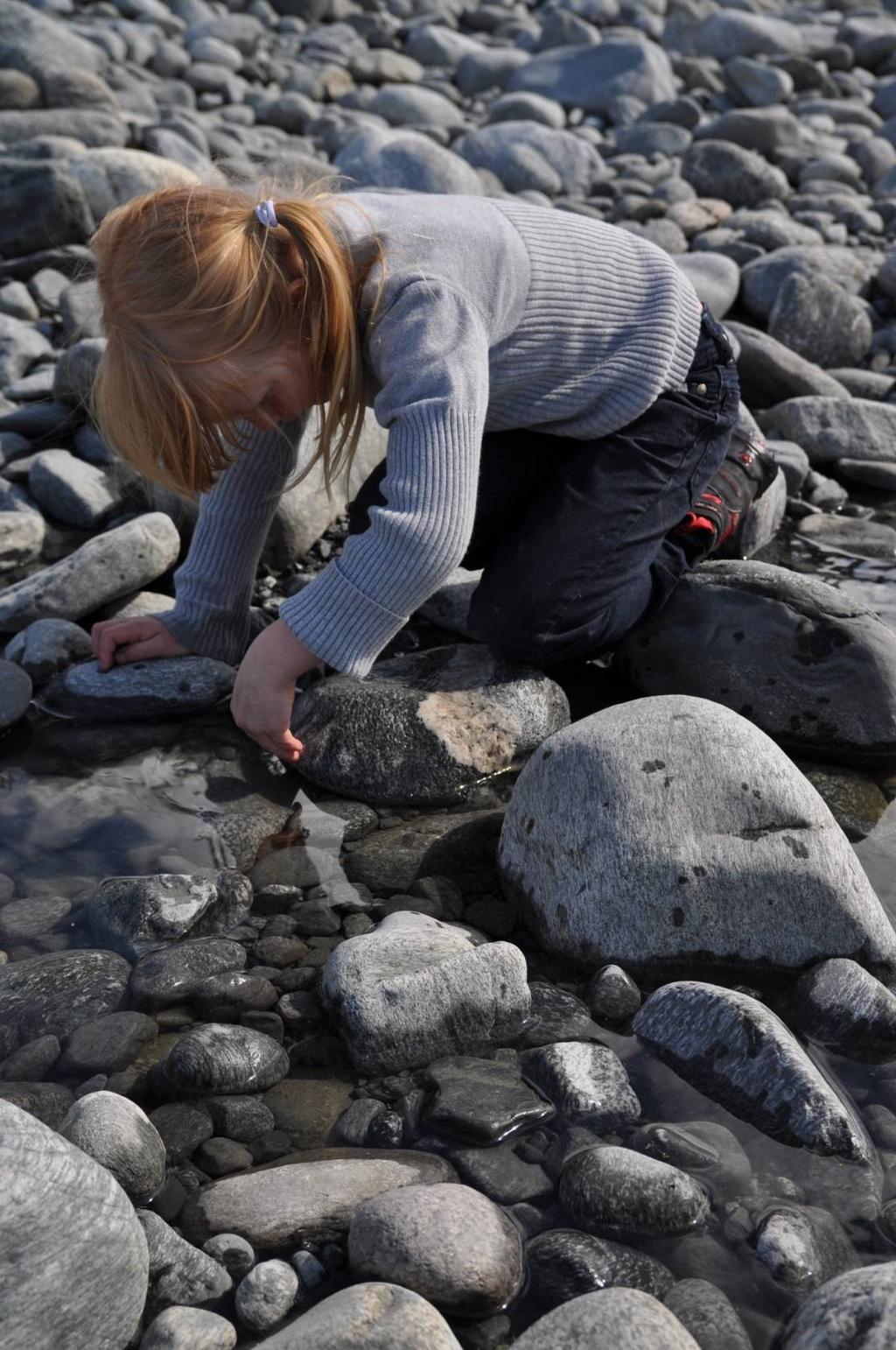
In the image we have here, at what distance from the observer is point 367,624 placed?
3.11 metres

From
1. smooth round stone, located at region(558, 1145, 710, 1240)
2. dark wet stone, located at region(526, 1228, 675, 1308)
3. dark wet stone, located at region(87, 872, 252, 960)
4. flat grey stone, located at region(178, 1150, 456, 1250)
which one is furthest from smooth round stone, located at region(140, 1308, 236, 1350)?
dark wet stone, located at region(87, 872, 252, 960)

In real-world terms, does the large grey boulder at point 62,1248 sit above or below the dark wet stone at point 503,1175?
above

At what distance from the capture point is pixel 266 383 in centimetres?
296

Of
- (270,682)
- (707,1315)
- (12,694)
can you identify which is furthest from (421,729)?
(707,1315)

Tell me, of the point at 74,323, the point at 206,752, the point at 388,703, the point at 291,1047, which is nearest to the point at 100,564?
the point at 206,752

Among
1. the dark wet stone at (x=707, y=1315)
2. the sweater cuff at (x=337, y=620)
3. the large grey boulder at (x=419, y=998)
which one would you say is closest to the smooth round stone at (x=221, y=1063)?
the large grey boulder at (x=419, y=998)

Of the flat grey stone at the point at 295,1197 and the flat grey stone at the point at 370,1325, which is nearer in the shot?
the flat grey stone at the point at 370,1325

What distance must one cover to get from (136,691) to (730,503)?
6.38 feet

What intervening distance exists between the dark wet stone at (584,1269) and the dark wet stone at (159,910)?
109cm

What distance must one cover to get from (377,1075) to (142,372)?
1.56 meters

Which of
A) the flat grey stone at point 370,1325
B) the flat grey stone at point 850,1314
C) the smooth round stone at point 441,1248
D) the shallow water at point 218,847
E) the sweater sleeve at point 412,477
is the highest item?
the sweater sleeve at point 412,477

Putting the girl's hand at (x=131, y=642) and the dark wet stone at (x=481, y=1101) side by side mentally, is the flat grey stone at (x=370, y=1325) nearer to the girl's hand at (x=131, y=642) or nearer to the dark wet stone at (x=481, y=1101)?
the dark wet stone at (x=481, y=1101)

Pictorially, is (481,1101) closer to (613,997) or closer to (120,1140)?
(613,997)

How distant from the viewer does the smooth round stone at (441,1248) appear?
199 centimetres
